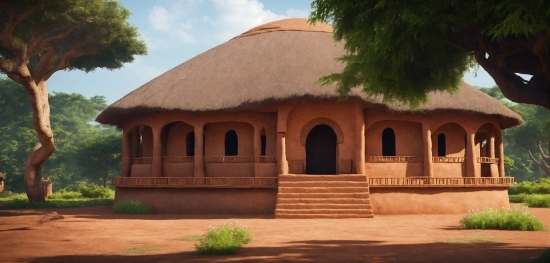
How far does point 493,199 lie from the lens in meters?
20.3

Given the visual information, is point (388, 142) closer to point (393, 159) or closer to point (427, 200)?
point (393, 159)

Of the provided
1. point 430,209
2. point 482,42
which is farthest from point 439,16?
point 430,209

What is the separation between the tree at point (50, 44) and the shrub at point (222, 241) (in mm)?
13850

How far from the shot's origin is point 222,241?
9375 millimetres

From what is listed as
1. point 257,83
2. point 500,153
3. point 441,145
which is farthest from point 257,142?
point 500,153

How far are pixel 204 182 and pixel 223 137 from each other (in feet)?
8.08

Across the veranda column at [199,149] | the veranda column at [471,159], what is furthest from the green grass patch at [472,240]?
the veranda column at [199,149]

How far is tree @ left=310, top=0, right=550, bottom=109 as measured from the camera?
7418mm

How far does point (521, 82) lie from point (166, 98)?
14030 mm

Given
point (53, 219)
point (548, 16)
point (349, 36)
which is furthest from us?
point (53, 219)

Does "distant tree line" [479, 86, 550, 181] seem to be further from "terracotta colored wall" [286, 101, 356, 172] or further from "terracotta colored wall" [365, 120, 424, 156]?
"terracotta colored wall" [286, 101, 356, 172]

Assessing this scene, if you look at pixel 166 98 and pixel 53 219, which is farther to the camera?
pixel 166 98

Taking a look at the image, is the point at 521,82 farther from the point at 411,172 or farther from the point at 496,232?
the point at 411,172

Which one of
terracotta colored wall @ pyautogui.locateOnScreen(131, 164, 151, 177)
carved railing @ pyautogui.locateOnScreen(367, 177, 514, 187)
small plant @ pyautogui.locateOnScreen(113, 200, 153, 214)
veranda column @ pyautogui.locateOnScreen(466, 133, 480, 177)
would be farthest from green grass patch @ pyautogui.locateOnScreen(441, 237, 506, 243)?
terracotta colored wall @ pyautogui.locateOnScreen(131, 164, 151, 177)
